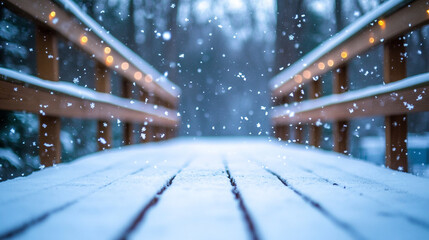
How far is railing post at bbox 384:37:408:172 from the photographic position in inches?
72.9

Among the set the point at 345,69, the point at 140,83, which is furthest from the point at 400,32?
the point at 140,83

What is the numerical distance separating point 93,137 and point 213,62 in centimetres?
507

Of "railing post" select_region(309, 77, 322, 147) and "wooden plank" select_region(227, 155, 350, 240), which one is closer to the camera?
"wooden plank" select_region(227, 155, 350, 240)

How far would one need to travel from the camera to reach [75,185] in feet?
4.61

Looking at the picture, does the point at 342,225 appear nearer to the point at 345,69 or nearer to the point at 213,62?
the point at 345,69

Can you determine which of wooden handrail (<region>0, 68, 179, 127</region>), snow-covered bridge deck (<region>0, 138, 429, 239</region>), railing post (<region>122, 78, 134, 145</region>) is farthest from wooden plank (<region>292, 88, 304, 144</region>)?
snow-covered bridge deck (<region>0, 138, 429, 239</region>)

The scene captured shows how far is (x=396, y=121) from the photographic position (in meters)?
1.87

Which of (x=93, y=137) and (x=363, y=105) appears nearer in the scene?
(x=363, y=105)

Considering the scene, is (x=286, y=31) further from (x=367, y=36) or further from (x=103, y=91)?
(x=367, y=36)

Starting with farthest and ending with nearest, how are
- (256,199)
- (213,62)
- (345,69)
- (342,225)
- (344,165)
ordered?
(213,62), (345,69), (344,165), (256,199), (342,225)

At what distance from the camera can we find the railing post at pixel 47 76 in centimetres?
191

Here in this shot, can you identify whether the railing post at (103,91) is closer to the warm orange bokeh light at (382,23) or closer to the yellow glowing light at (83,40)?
the yellow glowing light at (83,40)

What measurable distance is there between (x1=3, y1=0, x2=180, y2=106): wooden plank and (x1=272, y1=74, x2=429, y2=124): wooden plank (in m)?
1.68

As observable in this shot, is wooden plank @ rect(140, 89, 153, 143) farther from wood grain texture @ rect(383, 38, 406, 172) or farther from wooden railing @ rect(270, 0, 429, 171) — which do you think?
wood grain texture @ rect(383, 38, 406, 172)
